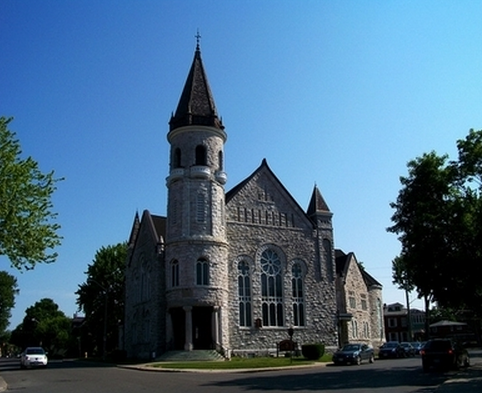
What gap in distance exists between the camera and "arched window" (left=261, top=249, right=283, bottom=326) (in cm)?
4544

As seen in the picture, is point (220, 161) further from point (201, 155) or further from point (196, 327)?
point (196, 327)

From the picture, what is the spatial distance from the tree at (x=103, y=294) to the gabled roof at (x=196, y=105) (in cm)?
2740

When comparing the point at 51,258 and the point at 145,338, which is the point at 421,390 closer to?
the point at 51,258

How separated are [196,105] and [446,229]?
26.1 m

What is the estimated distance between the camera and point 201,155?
44.4 m

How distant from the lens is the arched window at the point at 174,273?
41.9 metres

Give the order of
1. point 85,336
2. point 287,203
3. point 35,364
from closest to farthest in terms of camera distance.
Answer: point 35,364, point 287,203, point 85,336

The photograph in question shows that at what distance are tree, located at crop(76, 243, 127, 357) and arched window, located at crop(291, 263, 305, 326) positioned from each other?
1058 inches

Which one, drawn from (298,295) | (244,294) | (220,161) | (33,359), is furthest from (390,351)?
(33,359)

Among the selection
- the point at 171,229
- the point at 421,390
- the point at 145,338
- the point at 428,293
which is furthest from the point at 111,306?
the point at 421,390

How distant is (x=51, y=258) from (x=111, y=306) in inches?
1593

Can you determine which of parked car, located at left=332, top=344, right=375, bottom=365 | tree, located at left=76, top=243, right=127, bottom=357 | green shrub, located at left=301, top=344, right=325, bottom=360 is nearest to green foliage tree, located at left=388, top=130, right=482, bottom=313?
parked car, located at left=332, top=344, right=375, bottom=365

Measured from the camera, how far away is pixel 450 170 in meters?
27.5

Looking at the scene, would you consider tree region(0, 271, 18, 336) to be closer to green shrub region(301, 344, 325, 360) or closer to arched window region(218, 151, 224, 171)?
arched window region(218, 151, 224, 171)
